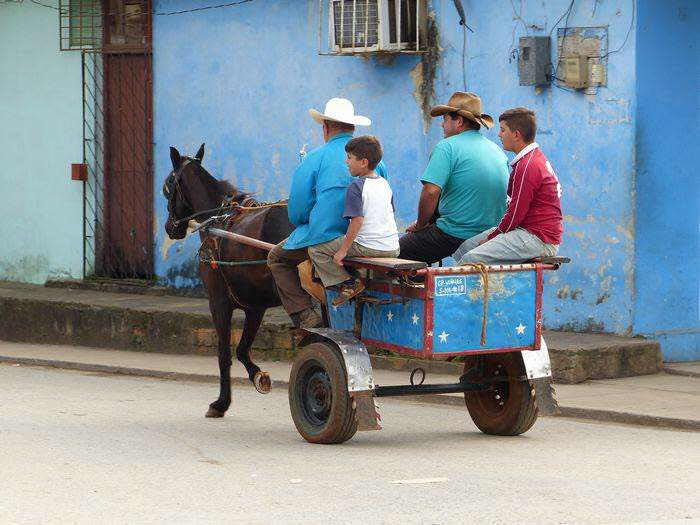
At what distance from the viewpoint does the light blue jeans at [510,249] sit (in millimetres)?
9164

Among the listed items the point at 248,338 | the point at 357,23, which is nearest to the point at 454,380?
the point at 248,338

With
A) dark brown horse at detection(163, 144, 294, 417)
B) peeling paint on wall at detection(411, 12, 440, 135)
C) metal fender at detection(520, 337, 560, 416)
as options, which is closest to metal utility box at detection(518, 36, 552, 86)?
peeling paint on wall at detection(411, 12, 440, 135)

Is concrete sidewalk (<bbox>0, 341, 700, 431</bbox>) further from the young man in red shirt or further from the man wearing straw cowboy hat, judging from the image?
the man wearing straw cowboy hat

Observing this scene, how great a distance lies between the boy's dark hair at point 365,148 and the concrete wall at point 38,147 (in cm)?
869

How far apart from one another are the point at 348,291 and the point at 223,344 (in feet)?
6.18

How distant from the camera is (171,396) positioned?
477 inches

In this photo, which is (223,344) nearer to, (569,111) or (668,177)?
(569,111)

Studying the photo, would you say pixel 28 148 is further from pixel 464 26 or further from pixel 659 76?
pixel 659 76

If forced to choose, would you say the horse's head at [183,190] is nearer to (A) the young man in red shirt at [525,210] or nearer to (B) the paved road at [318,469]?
(B) the paved road at [318,469]

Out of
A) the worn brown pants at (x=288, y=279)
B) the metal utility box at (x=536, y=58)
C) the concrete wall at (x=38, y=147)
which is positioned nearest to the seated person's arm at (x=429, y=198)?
the worn brown pants at (x=288, y=279)

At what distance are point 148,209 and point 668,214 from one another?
6404 mm

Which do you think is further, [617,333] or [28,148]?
[28,148]

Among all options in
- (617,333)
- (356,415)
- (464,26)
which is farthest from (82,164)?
(356,415)

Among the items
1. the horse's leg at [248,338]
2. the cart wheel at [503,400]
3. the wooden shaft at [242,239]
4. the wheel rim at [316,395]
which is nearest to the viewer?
the wheel rim at [316,395]
